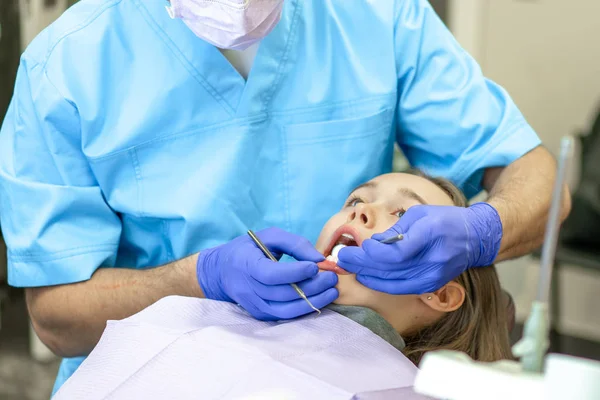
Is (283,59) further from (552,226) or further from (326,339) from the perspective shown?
(552,226)

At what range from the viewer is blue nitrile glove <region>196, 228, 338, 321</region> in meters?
1.33

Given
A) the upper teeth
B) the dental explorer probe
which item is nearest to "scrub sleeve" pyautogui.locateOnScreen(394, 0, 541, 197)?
the upper teeth

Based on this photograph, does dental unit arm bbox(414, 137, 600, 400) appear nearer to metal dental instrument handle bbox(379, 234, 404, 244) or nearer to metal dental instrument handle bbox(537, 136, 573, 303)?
metal dental instrument handle bbox(537, 136, 573, 303)

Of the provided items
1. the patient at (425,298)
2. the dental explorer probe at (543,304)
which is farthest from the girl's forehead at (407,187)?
the dental explorer probe at (543,304)

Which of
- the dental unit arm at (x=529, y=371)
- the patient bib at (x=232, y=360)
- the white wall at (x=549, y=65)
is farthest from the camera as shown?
the white wall at (x=549, y=65)

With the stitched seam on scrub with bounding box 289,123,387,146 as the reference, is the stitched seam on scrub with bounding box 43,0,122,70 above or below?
above

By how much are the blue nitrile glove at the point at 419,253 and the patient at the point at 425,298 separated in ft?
0.44

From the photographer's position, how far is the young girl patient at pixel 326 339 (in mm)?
A: 1156

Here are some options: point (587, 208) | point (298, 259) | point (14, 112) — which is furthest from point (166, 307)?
point (587, 208)

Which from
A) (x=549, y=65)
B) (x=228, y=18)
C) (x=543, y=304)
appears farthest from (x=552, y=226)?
(x=549, y=65)

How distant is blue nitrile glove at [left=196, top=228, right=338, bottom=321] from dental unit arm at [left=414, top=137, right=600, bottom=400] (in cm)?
63

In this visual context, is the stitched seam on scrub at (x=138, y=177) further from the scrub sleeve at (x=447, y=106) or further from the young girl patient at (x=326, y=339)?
the scrub sleeve at (x=447, y=106)

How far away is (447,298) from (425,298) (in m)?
0.05

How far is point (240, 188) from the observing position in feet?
5.03
